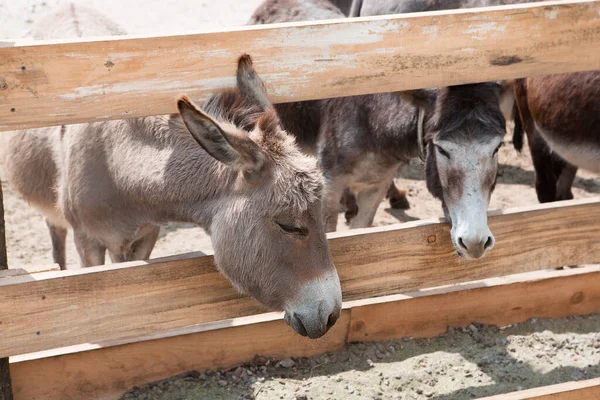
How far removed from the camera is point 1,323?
2.49 m

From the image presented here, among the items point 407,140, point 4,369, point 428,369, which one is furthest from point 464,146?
point 4,369

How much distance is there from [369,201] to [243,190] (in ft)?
7.78

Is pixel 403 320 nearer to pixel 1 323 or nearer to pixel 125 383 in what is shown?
pixel 125 383

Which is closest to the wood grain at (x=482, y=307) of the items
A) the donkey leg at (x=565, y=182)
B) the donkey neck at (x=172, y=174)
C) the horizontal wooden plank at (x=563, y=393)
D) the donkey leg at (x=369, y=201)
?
the horizontal wooden plank at (x=563, y=393)

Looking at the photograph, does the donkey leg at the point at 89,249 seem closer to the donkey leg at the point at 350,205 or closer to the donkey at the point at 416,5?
the donkey leg at the point at 350,205

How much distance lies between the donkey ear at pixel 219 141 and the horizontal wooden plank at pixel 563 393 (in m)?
1.31

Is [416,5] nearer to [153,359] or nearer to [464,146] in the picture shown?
[464,146]

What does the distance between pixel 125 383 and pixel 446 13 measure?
207cm

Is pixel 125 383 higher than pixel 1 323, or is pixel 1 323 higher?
pixel 1 323

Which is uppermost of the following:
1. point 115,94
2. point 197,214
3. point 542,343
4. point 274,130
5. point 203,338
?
point 115,94

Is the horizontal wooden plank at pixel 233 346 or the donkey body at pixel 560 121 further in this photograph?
the donkey body at pixel 560 121

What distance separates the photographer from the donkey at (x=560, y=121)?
15.6 ft

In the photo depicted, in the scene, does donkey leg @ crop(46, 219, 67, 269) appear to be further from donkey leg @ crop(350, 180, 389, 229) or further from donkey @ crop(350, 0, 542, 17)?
donkey @ crop(350, 0, 542, 17)

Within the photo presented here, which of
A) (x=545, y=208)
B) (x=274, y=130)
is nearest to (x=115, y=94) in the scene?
(x=274, y=130)
